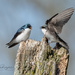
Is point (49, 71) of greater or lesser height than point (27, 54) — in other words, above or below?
below

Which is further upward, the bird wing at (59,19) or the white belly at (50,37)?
the bird wing at (59,19)

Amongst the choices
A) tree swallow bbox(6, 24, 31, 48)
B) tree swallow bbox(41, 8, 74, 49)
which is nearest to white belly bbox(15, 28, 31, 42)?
tree swallow bbox(6, 24, 31, 48)

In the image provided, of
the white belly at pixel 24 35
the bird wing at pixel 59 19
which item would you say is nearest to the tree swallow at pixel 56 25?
the bird wing at pixel 59 19

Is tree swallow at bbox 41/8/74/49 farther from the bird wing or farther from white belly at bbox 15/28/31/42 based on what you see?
white belly at bbox 15/28/31/42

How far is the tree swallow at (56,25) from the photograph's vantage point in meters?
3.03

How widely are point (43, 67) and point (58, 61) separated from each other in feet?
0.66

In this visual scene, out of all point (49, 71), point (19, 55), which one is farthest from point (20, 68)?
point (49, 71)

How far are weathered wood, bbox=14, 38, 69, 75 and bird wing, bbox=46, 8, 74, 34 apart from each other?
633 millimetres

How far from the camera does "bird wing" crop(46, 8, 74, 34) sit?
301cm

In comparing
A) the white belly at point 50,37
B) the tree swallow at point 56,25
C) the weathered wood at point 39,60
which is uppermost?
the tree swallow at point 56,25

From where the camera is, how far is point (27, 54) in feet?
7.83

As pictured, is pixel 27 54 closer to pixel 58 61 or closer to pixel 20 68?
pixel 20 68

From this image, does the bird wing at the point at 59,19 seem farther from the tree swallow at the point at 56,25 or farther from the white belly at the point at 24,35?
the white belly at the point at 24,35

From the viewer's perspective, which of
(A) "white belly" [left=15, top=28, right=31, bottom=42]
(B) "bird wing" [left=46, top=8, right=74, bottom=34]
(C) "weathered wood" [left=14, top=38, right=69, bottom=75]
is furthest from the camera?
(A) "white belly" [left=15, top=28, right=31, bottom=42]
